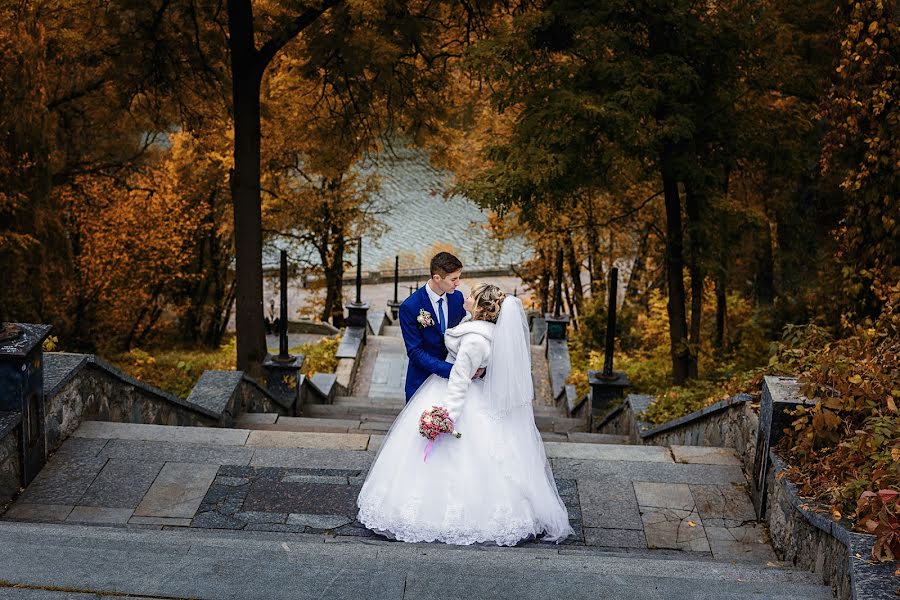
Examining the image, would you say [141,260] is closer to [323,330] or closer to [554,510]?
[323,330]

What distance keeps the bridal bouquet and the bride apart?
0.18 feet

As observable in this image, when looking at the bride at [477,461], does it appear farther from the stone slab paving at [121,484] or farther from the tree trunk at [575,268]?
the tree trunk at [575,268]

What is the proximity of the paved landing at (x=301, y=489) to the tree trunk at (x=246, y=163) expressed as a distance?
5.03 meters

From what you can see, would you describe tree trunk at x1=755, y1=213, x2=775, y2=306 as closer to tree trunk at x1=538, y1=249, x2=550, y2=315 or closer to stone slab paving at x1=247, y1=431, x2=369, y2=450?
tree trunk at x1=538, y1=249, x2=550, y2=315

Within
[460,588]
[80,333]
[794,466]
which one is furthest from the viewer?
[80,333]

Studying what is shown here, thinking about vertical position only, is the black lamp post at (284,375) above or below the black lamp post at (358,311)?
below

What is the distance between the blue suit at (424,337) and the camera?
5.89m

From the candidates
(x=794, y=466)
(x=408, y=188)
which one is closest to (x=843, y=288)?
(x=794, y=466)

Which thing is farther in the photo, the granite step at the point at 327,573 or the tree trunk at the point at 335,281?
the tree trunk at the point at 335,281

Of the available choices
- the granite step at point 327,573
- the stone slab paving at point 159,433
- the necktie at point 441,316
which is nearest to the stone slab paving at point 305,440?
the stone slab paving at point 159,433

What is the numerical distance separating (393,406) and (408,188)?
32555 mm

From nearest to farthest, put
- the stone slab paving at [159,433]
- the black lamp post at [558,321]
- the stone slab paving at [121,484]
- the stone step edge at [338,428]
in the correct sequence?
1. the stone slab paving at [121,484]
2. the stone slab paving at [159,433]
3. the stone step edge at [338,428]
4. the black lamp post at [558,321]

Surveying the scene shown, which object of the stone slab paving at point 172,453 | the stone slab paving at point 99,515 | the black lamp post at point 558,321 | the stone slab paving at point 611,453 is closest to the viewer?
the stone slab paving at point 99,515

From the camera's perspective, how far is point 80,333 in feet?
72.0
